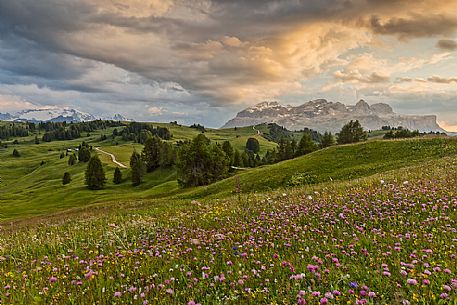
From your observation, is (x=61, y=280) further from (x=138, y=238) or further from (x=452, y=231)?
(x=452, y=231)

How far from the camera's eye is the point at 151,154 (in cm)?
12875

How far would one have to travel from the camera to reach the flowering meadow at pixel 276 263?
14.2 ft

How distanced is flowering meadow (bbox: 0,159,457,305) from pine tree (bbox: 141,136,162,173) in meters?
121

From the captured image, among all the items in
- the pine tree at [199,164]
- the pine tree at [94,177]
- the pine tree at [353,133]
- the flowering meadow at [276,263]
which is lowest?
the pine tree at [94,177]

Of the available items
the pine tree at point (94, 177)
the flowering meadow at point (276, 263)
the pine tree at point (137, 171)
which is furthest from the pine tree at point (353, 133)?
the flowering meadow at point (276, 263)

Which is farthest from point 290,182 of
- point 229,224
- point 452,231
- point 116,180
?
point 116,180

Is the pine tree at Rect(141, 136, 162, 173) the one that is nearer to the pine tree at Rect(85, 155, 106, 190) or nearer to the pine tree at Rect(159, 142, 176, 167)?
the pine tree at Rect(159, 142, 176, 167)

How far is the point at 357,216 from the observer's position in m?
8.21

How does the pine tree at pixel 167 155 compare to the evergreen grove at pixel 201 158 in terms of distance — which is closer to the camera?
the evergreen grove at pixel 201 158

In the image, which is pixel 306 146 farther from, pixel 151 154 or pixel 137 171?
pixel 151 154

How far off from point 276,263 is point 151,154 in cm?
12768

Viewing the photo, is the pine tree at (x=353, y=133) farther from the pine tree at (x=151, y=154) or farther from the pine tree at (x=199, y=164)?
the pine tree at (x=151, y=154)

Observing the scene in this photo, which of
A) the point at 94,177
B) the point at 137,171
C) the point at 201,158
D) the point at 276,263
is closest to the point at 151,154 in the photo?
the point at 137,171

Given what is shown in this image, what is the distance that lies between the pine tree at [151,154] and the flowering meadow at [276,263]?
121 metres
